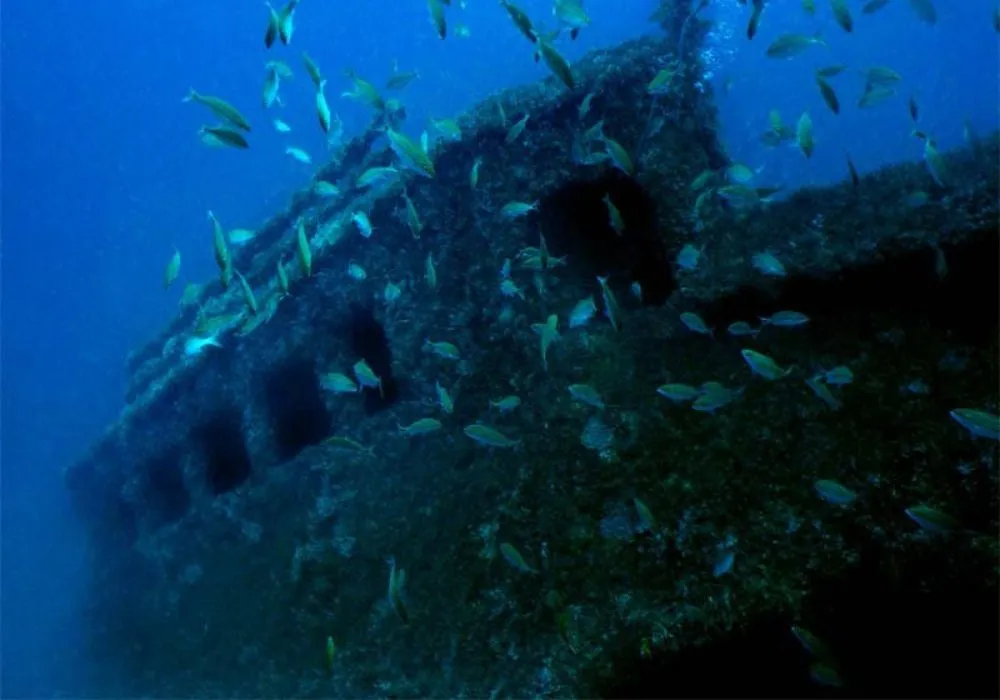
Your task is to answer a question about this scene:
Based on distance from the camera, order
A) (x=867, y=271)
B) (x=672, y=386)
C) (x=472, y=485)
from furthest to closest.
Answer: (x=472, y=485)
(x=672, y=386)
(x=867, y=271)

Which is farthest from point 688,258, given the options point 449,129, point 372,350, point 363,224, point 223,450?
point 223,450

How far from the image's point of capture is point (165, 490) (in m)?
11.4

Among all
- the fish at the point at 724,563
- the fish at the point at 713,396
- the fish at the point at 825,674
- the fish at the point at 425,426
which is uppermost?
the fish at the point at 425,426

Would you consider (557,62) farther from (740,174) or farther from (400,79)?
(400,79)

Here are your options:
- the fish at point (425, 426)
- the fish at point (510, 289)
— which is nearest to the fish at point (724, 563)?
the fish at point (425, 426)

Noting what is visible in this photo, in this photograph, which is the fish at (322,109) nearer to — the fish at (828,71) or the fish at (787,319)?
the fish at (787,319)

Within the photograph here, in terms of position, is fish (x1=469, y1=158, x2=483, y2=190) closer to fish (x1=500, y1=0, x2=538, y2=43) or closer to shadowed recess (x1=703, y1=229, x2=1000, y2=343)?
fish (x1=500, y1=0, x2=538, y2=43)

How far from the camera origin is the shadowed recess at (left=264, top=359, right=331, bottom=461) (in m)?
8.75

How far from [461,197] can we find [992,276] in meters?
4.78

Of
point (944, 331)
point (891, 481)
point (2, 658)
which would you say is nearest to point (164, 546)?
point (891, 481)

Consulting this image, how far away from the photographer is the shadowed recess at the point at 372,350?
7867 mm

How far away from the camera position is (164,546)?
964 centimetres

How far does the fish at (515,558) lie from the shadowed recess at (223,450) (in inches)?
245

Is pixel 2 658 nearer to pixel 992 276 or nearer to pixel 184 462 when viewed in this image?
pixel 184 462
